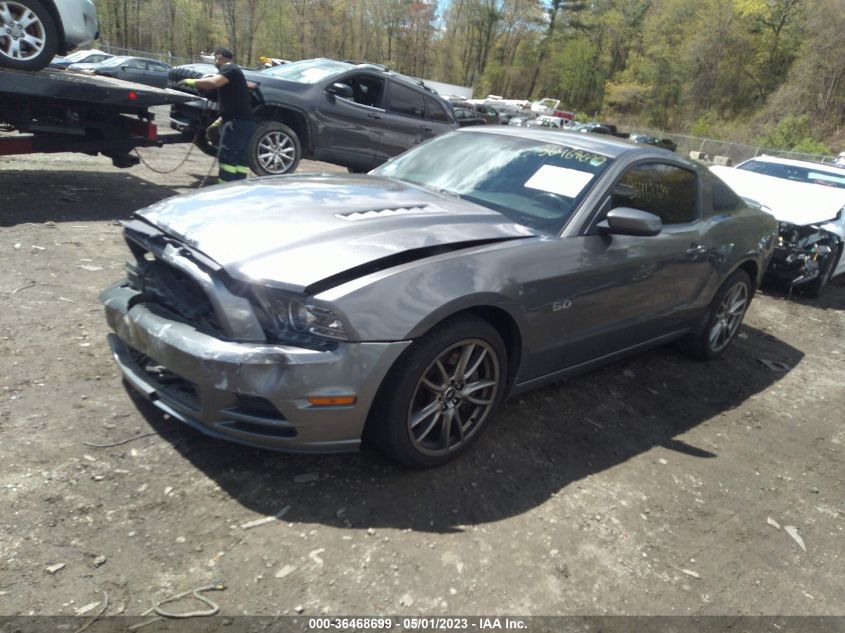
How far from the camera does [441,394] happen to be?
2.85 metres

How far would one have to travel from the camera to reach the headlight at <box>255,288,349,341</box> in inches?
96.9

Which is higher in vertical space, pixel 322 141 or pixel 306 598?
pixel 322 141

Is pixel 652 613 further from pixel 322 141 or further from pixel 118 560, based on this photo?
pixel 322 141

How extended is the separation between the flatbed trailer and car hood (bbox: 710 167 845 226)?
6.71 meters

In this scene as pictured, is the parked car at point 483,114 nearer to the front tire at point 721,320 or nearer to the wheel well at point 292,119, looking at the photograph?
the wheel well at point 292,119

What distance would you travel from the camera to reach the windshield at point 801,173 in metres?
8.91

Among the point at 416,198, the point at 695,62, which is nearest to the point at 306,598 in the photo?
the point at 416,198

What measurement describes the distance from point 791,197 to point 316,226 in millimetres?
7592

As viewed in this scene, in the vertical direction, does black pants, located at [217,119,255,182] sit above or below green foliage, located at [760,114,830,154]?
below

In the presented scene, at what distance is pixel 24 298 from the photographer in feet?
13.6

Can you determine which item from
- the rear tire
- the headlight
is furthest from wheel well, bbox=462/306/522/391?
the rear tire

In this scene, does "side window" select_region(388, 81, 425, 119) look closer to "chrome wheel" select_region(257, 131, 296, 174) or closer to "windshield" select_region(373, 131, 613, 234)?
"chrome wheel" select_region(257, 131, 296, 174)

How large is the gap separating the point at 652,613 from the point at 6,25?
7.28 meters

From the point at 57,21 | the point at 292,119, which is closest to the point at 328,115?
the point at 292,119
